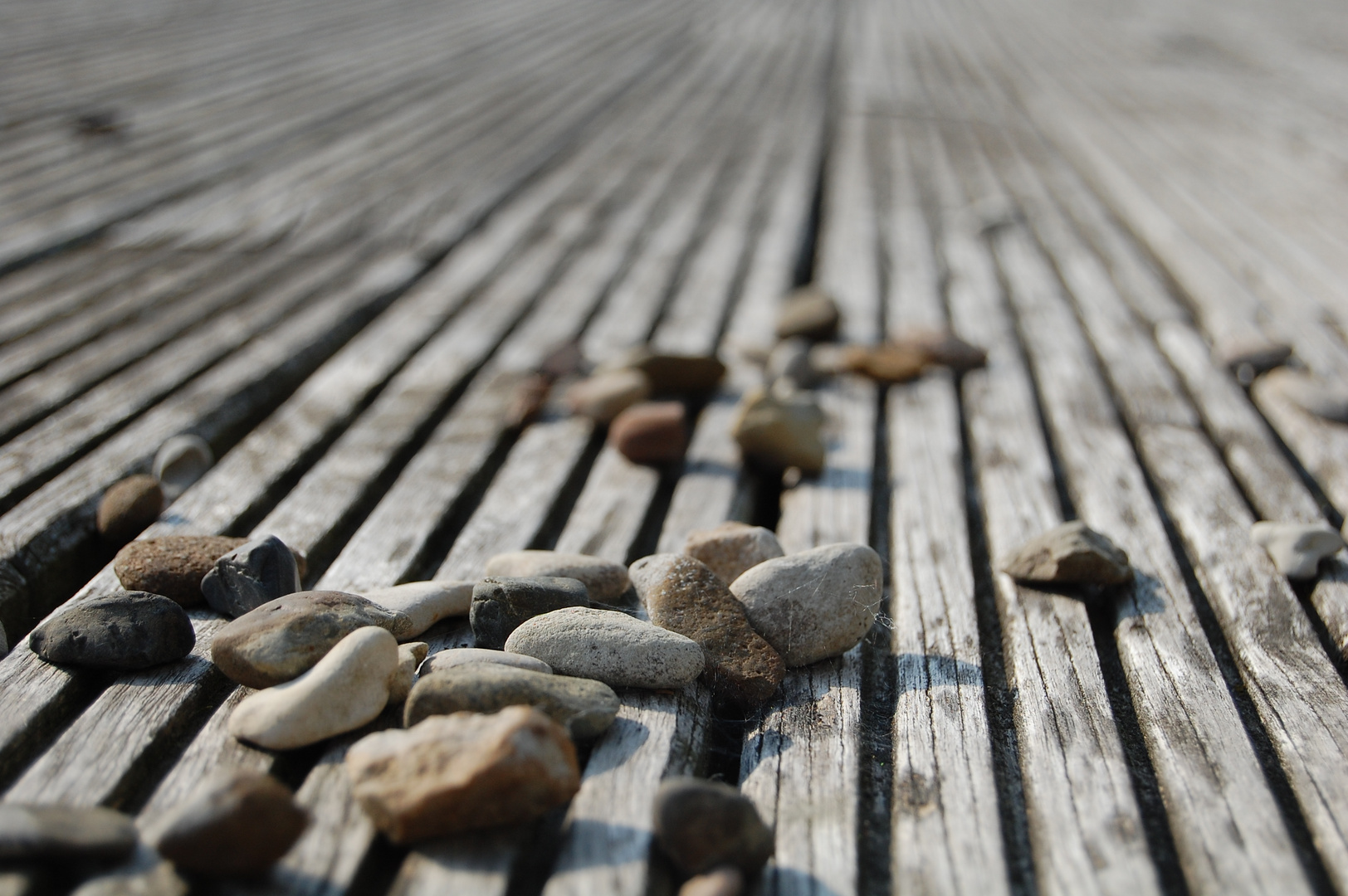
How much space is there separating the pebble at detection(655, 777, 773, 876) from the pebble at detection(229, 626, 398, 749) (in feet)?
1.36

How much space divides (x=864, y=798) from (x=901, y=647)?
0.35 metres

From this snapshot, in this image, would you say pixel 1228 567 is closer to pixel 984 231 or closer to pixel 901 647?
pixel 901 647

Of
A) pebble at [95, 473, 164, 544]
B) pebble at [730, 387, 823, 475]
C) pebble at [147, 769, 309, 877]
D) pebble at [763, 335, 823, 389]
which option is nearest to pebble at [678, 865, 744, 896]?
pebble at [147, 769, 309, 877]

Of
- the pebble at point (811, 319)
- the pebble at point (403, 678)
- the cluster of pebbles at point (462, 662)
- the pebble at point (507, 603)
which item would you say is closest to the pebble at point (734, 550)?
the cluster of pebbles at point (462, 662)

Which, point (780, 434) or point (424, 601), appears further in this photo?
point (780, 434)

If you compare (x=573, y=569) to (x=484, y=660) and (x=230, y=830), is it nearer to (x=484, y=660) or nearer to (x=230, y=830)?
(x=484, y=660)

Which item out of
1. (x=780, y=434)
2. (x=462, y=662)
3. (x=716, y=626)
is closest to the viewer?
(x=462, y=662)

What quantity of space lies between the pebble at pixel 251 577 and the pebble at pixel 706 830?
2.44 feet

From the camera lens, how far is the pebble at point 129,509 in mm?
1632

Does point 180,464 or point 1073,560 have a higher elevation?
point 180,464

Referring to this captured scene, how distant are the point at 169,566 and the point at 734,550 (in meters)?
0.94

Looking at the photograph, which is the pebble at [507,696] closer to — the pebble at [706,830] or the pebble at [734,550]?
the pebble at [706,830]

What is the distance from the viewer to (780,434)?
1957 millimetres

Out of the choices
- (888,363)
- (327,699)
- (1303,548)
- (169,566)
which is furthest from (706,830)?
(888,363)
